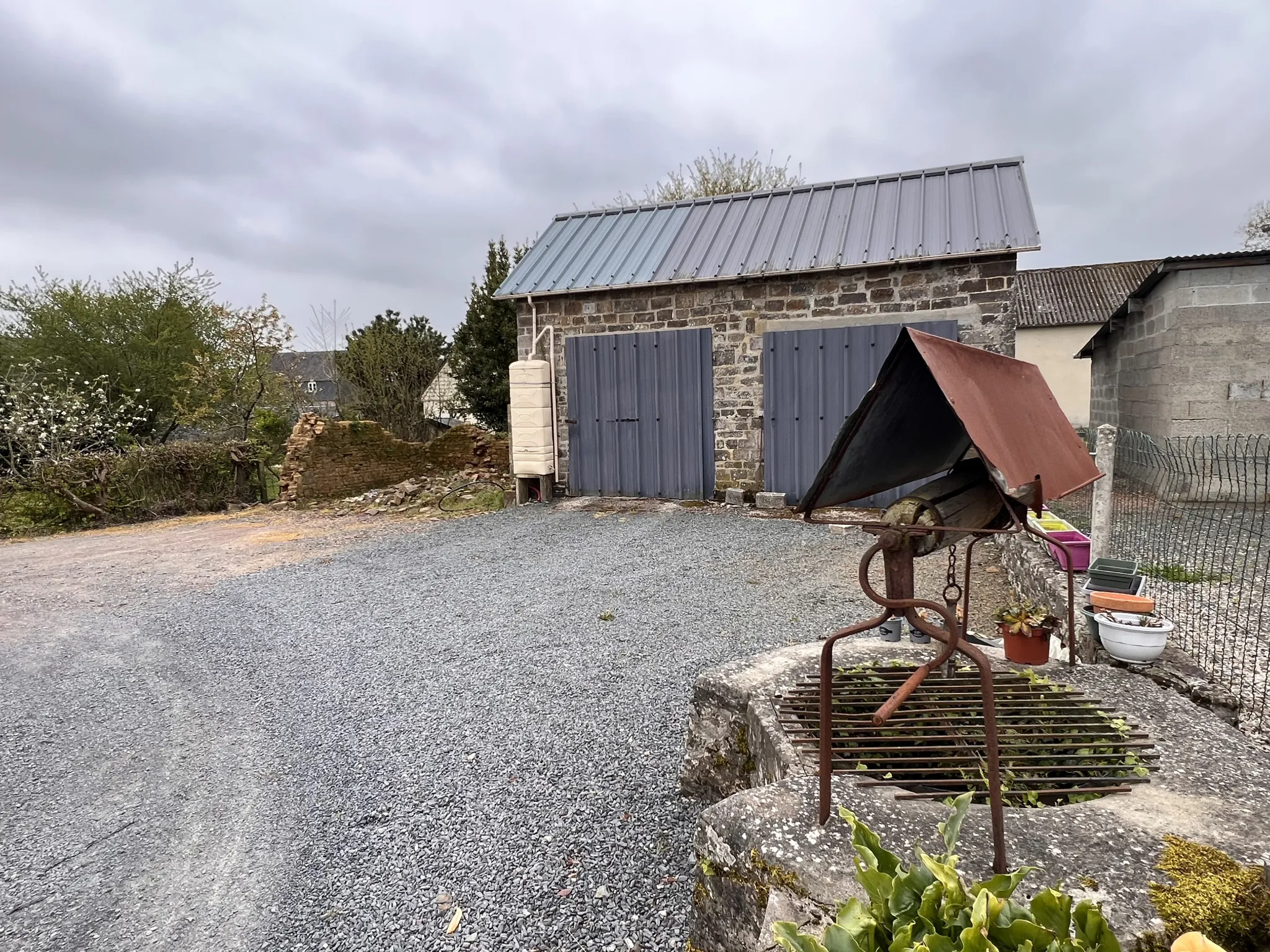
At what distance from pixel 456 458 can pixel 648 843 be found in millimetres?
12371

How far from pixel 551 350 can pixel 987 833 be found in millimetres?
8646

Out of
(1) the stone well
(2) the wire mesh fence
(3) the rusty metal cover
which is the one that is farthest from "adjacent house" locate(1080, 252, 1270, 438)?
(3) the rusty metal cover

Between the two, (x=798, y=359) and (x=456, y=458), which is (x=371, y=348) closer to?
(x=456, y=458)

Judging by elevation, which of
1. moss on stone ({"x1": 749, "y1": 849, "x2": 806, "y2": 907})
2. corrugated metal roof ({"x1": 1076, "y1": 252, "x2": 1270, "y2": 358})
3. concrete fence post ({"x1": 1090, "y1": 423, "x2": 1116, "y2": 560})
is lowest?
moss on stone ({"x1": 749, "y1": 849, "x2": 806, "y2": 907})

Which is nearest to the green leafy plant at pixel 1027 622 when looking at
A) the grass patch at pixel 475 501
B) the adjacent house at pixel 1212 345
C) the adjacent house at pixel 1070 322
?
the adjacent house at pixel 1212 345

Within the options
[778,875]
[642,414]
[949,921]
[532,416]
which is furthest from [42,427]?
[949,921]

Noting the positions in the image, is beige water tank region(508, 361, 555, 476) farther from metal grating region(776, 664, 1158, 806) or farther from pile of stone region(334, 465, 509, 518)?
metal grating region(776, 664, 1158, 806)

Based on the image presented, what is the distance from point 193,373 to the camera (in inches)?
575

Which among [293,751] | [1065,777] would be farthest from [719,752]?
[293,751]

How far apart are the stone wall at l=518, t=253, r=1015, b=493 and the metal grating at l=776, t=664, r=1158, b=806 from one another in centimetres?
610

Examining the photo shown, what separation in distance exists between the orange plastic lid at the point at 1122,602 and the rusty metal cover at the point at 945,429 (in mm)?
1347

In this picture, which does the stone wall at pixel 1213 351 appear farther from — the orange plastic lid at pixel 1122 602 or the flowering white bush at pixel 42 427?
the flowering white bush at pixel 42 427

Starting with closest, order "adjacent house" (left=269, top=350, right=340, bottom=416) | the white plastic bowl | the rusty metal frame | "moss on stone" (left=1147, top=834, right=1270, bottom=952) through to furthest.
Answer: "moss on stone" (left=1147, top=834, right=1270, bottom=952) < the rusty metal frame < the white plastic bowl < "adjacent house" (left=269, top=350, right=340, bottom=416)

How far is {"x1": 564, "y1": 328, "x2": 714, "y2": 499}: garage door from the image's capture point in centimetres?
898
